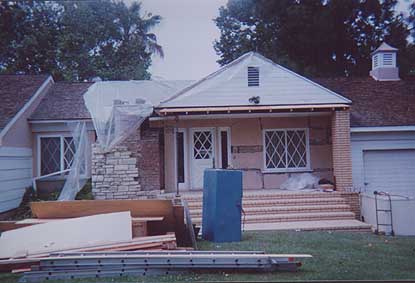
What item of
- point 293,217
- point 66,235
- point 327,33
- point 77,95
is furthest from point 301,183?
point 327,33

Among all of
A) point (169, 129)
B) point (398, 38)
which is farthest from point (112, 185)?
Result: point (398, 38)

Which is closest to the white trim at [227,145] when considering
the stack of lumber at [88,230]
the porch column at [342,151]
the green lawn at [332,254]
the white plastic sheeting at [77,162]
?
the porch column at [342,151]

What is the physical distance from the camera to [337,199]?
1155cm

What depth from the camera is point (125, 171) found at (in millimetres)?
12078

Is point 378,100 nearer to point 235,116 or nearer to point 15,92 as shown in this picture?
point 235,116

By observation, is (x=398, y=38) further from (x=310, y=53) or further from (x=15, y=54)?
(x=15, y=54)

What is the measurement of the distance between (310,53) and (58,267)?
20.9 m

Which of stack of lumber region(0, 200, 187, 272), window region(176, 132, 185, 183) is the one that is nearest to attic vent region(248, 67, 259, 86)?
window region(176, 132, 185, 183)

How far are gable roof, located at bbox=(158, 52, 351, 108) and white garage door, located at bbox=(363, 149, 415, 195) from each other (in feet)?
8.22

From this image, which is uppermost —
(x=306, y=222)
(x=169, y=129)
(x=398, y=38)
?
(x=398, y=38)

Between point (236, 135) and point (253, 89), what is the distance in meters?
1.71

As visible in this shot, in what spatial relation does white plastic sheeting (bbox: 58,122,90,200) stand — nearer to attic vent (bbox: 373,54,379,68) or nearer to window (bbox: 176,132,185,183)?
window (bbox: 176,132,185,183)

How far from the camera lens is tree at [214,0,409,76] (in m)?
22.8

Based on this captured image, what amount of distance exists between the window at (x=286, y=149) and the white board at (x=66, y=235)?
7.31 metres
